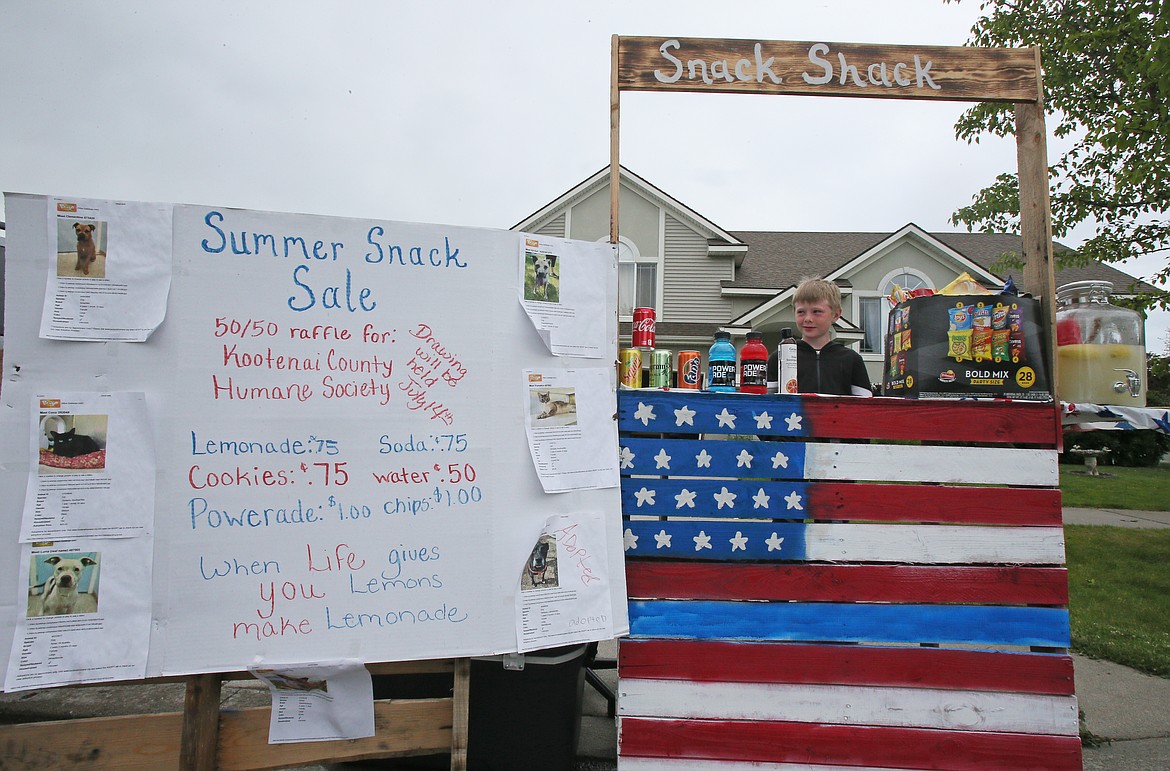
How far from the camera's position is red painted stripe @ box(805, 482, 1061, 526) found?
2.56m

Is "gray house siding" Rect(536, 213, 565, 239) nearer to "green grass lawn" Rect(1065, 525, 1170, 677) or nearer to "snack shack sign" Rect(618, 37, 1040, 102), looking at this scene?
"green grass lawn" Rect(1065, 525, 1170, 677)

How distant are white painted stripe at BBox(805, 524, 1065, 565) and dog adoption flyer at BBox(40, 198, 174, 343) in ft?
8.20

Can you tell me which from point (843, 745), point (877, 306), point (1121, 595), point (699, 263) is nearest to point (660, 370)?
point (843, 745)

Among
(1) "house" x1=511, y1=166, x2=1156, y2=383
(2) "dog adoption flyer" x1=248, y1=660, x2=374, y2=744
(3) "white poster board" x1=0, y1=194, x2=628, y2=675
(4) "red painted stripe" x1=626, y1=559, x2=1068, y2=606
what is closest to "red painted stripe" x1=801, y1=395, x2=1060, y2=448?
(4) "red painted stripe" x1=626, y1=559, x2=1068, y2=606

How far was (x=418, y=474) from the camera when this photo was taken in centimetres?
233

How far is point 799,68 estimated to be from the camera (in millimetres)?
2746

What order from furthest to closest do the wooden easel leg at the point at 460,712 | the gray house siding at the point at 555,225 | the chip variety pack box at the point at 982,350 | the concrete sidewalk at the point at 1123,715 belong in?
1. the gray house siding at the point at 555,225
2. the concrete sidewalk at the point at 1123,715
3. the chip variety pack box at the point at 982,350
4. the wooden easel leg at the point at 460,712

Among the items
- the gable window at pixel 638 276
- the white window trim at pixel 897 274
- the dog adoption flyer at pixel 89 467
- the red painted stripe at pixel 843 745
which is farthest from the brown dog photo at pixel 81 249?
the white window trim at pixel 897 274

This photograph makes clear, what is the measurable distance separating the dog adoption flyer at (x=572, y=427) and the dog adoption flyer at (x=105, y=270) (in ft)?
4.21

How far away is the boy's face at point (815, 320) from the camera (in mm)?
3367

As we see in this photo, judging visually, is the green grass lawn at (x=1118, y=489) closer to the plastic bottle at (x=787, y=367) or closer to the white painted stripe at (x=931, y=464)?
the white painted stripe at (x=931, y=464)

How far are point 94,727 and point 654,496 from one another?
6.72 ft

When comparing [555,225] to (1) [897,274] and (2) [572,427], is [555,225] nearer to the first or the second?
(1) [897,274]

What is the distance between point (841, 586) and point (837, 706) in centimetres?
45
